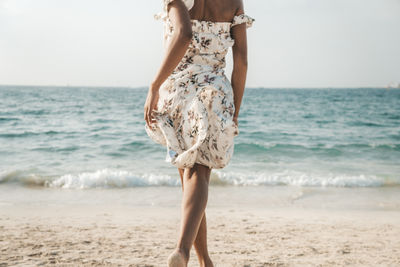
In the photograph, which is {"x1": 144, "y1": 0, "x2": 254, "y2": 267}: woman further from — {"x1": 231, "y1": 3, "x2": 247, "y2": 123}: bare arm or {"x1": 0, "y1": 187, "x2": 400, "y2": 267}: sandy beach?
{"x1": 0, "y1": 187, "x2": 400, "y2": 267}: sandy beach

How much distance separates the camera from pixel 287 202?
534 centimetres

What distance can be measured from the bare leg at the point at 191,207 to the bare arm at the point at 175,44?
40cm

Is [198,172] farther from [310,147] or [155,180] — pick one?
[310,147]

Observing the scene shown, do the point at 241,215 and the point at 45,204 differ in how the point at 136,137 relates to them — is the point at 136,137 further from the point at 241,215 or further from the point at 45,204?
the point at 241,215

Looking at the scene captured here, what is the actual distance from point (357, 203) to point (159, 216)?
290 cm

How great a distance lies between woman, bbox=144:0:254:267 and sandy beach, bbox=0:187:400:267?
1235 millimetres

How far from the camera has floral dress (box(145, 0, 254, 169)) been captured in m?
1.90

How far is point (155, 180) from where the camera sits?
6469mm

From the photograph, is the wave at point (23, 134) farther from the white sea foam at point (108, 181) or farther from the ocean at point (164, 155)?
the white sea foam at point (108, 181)

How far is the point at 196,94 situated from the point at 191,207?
0.57 meters

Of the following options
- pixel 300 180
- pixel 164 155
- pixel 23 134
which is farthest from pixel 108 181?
pixel 23 134

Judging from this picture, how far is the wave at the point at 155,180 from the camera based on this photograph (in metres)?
6.32

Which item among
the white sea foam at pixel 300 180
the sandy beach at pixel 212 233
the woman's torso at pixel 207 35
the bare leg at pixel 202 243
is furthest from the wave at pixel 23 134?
the woman's torso at pixel 207 35

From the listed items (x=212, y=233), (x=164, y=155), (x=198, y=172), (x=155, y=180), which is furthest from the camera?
(x=164, y=155)
